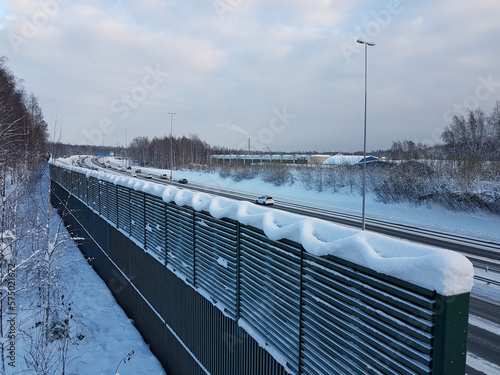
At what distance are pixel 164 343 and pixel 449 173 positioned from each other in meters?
26.6

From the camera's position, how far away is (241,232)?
452cm

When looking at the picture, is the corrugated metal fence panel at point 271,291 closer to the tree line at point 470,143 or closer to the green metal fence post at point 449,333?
the green metal fence post at point 449,333

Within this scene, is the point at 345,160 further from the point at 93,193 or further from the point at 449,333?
the point at 449,333

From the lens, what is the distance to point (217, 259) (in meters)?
5.20

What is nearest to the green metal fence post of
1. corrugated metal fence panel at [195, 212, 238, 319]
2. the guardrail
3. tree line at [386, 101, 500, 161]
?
the guardrail

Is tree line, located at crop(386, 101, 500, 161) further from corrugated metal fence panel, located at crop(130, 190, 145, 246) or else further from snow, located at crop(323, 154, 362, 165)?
corrugated metal fence panel, located at crop(130, 190, 145, 246)

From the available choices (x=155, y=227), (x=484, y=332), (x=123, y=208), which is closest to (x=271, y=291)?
(x=155, y=227)

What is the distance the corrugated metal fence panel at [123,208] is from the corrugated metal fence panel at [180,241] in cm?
344

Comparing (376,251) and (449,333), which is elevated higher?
(376,251)

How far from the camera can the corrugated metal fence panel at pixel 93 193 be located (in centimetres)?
1435

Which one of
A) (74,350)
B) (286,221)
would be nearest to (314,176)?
(74,350)

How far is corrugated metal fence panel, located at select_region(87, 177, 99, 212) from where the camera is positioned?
14.4m

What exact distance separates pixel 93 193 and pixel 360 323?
48.3ft

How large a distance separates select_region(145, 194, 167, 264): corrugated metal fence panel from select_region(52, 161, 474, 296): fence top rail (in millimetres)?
3351
